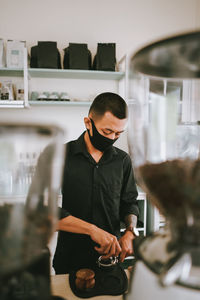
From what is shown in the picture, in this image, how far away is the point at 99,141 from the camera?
1613mm

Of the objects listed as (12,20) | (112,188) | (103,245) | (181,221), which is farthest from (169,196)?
(12,20)

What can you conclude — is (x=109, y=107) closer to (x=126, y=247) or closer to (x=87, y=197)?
(x=87, y=197)

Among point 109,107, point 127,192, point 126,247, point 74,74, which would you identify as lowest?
point 126,247

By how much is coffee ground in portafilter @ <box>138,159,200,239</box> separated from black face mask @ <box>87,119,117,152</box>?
102 centimetres

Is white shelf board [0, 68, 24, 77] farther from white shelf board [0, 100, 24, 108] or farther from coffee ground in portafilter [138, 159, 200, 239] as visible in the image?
coffee ground in portafilter [138, 159, 200, 239]

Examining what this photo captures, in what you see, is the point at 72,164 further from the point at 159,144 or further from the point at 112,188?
the point at 159,144

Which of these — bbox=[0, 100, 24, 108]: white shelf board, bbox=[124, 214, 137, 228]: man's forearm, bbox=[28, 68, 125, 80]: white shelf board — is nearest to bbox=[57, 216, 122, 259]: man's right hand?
bbox=[124, 214, 137, 228]: man's forearm

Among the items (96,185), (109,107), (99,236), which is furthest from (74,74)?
(99,236)

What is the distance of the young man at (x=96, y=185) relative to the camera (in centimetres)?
156

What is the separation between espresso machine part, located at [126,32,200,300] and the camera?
47cm

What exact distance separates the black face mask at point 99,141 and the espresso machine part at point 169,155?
2.93 feet

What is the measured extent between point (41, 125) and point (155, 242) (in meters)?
0.37

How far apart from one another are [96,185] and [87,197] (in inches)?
4.1

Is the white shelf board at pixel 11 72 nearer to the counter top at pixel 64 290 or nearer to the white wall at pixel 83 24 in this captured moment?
the white wall at pixel 83 24
